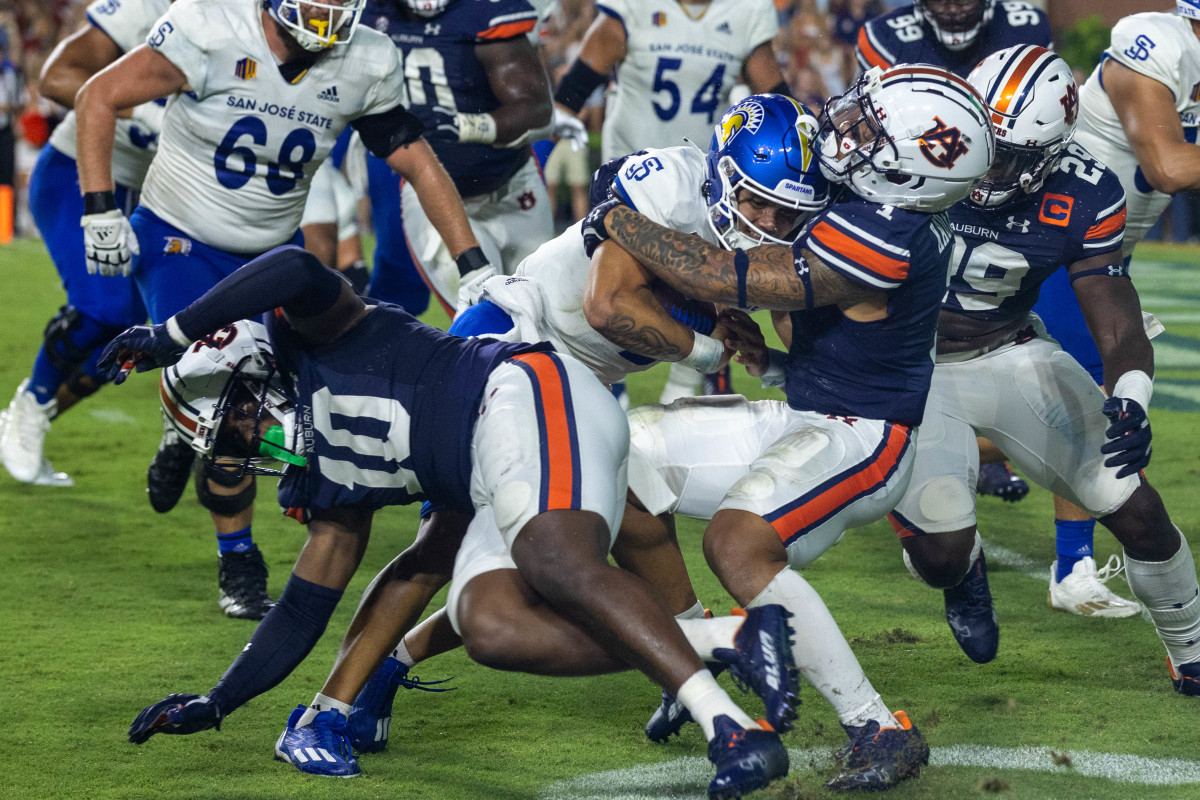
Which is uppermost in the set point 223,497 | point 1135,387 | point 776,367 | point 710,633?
point 1135,387

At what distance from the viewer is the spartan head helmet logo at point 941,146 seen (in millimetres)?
2840

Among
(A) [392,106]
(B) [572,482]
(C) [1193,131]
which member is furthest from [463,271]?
(C) [1193,131]

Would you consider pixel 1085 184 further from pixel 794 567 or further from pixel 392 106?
pixel 392 106

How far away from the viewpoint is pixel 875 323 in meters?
2.93

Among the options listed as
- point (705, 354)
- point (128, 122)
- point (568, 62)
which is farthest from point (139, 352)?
point (568, 62)

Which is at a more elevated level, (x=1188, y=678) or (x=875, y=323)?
(x=875, y=323)

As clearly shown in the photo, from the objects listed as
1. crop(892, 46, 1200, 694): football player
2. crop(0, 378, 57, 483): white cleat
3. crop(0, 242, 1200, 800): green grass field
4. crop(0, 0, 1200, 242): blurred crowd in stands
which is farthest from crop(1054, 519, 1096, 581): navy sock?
crop(0, 0, 1200, 242): blurred crowd in stands

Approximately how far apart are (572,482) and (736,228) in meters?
0.77

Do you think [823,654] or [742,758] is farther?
[823,654]

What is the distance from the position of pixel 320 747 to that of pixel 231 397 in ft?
2.42

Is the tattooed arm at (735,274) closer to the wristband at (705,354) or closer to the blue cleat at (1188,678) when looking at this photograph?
the wristband at (705,354)

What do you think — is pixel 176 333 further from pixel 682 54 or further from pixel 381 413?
pixel 682 54

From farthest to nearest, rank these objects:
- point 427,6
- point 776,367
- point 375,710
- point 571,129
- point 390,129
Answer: point 571,129, point 427,6, point 390,129, point 776,367, point 375,710

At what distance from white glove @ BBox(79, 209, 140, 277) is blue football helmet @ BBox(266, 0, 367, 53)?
0.72 m
